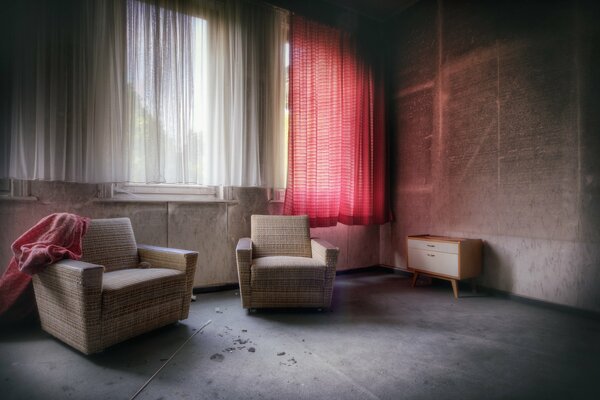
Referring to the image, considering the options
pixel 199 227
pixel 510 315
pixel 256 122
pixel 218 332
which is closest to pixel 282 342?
pixel 218 332

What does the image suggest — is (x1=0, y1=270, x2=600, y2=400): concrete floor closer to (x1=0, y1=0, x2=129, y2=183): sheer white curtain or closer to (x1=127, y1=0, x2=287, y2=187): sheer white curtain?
(x1=0, y1=0, x2=129, y2=183): sheer white curtain

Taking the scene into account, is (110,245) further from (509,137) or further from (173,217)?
(509,137)

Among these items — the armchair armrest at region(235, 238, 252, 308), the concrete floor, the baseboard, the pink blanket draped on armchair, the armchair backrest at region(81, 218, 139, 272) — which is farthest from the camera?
the baseboard

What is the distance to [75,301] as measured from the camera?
1785mm

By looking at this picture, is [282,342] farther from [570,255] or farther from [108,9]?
[108,9]

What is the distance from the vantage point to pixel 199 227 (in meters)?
3.10

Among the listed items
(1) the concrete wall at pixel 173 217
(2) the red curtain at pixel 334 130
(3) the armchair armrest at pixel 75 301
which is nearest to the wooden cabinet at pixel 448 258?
(2) the red curtain at pixel 334 130

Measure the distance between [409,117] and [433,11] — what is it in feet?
3.74

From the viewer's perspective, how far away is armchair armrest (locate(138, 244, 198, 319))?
7.46ft

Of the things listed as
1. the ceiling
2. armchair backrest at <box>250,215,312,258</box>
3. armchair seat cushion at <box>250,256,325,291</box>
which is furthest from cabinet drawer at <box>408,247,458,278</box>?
the ceiling

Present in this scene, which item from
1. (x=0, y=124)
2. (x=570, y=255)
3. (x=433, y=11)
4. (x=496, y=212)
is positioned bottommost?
(x=570, y=255)

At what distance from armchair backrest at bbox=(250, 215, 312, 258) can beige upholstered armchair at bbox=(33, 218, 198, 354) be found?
2.48 ft

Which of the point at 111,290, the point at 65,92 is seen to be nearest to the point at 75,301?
the point at 111,290

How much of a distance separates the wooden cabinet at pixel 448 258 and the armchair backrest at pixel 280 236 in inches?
45.9
